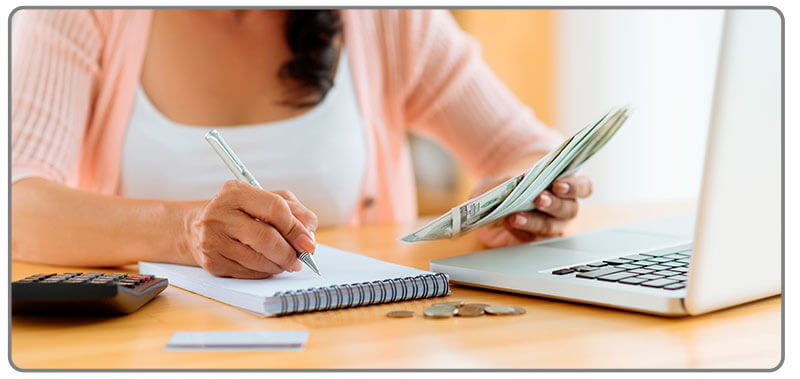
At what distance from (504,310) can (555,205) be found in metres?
0.34

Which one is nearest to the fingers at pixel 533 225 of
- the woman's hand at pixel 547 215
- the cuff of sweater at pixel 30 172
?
the woman's hand at pixel 547 215

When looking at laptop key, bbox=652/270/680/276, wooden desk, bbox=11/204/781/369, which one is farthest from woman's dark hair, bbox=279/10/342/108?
laptop key, bbox=652/270/680/276

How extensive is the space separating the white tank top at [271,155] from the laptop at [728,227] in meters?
0.64

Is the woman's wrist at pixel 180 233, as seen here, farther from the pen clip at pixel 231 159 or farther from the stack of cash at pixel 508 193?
the stack of cash at pixel 508 193

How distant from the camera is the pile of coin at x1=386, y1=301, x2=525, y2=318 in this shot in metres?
0.57

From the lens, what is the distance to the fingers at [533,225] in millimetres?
900

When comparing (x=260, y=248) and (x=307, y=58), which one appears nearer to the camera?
(x=260, y=248)

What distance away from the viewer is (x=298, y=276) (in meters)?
0.67

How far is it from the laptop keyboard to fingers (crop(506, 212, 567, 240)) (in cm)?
19

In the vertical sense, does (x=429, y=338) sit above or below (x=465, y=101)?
below

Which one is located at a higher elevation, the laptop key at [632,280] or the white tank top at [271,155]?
the white tank top at [271,155]

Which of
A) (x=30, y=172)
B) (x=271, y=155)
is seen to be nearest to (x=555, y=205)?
(x=271, y=155)

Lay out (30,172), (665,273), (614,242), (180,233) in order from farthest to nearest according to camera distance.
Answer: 1. (30,172)
2. (614,242)
3. (180,233)
4. (665,273)

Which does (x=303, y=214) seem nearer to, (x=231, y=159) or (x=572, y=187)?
(x=231, y=159)
